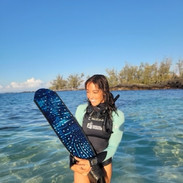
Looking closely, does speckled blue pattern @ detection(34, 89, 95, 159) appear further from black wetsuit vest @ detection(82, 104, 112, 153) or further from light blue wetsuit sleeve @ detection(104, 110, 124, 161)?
light blue wetsuit sleeve @ detection(104, 110, 124, 161)

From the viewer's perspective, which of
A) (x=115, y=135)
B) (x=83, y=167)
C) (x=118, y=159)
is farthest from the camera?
(x=118, y=159)

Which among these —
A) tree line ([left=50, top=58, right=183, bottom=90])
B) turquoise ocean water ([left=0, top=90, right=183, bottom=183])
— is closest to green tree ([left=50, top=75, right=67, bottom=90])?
tree line ([left=50, top=58, right=183, bottom=90])

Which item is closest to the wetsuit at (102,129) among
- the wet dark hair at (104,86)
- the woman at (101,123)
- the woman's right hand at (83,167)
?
the woman at (101,123)

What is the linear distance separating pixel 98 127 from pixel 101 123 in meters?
0.08

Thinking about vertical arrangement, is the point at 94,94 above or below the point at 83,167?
above

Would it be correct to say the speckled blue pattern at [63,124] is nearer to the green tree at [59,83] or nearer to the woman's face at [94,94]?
the woman's face at [94,94]

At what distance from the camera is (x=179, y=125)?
9016 mm

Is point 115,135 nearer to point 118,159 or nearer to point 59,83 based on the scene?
point 118,159

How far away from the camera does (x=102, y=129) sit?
279cm

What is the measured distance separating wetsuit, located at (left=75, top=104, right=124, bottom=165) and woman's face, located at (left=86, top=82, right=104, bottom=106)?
0.49ft

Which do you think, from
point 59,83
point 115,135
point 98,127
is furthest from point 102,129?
point 59,83

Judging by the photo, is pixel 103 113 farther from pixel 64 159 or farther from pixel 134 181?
pixel 64 159

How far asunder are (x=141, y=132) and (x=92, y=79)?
6.15m

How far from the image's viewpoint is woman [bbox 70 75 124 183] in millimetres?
2703
